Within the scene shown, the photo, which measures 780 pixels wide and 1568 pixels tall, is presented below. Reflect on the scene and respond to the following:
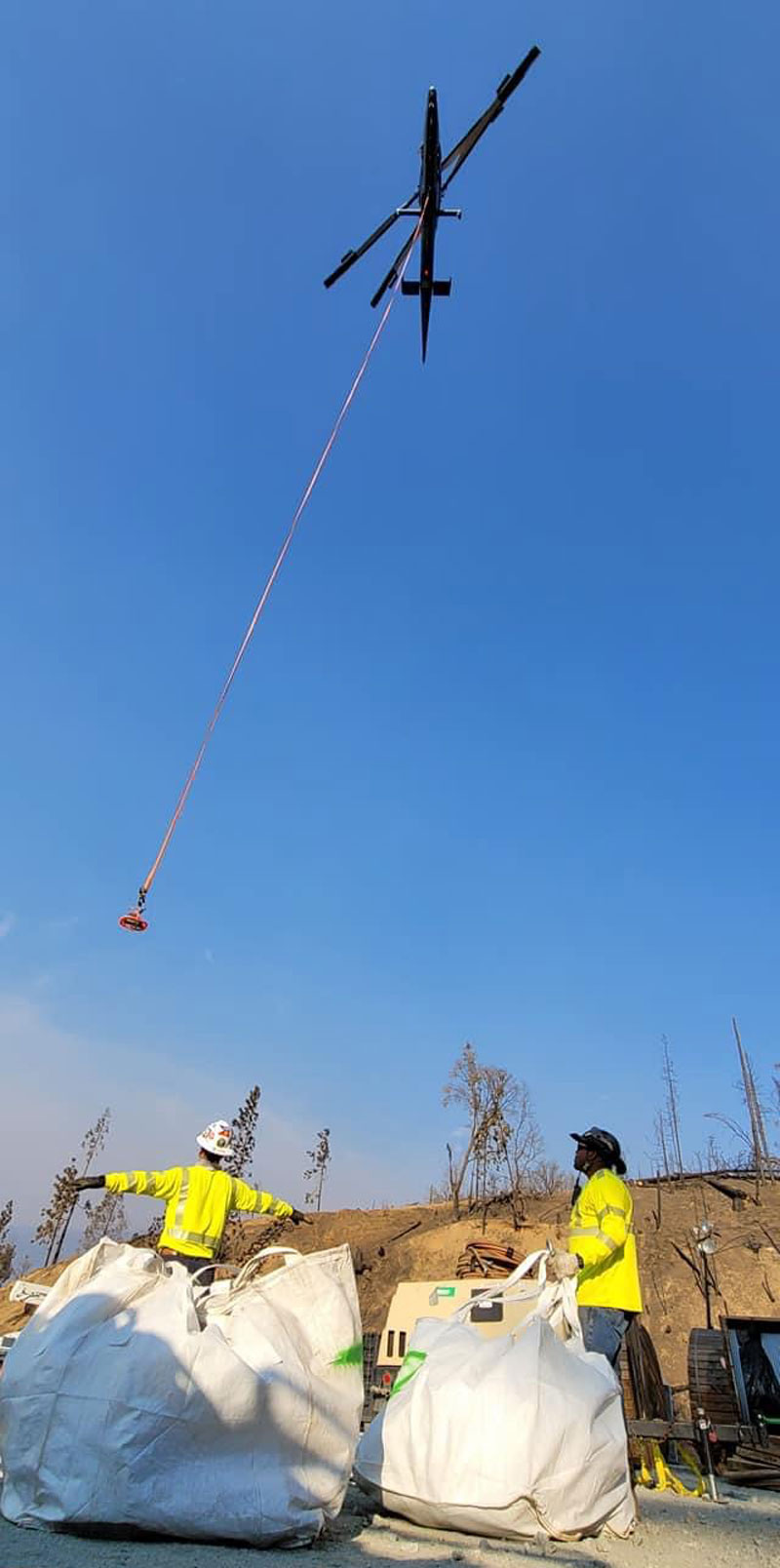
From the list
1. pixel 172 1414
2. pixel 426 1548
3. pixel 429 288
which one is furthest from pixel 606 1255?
pixel 429 288

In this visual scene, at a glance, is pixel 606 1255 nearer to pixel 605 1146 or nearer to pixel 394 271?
pixel 605 1146

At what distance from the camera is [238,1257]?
15.9m

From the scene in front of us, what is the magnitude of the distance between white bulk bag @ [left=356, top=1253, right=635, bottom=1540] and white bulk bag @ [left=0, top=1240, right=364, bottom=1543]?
0.28 meters

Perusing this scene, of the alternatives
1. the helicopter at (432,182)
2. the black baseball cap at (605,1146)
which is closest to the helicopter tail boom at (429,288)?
the helicopter at (432,182)

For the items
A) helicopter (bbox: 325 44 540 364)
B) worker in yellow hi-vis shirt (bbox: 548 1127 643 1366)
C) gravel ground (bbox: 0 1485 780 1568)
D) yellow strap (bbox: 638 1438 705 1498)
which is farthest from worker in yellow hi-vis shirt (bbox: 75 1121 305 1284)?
helicopter (bbox: 325 44 540 364)

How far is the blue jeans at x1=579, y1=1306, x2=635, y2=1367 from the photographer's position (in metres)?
4.28

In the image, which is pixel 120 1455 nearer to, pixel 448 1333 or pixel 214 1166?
pixel 448 1333

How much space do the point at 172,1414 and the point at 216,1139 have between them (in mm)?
2568

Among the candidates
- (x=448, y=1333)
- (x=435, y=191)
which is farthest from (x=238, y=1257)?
(x=435, y=191)

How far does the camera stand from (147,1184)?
468 centimetres

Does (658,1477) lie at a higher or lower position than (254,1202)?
lower

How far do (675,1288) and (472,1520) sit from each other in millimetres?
10389

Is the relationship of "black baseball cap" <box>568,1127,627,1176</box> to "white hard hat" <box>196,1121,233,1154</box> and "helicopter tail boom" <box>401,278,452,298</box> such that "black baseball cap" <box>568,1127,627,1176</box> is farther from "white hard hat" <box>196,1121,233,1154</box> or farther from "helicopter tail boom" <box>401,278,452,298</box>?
"helicopter tail boom" <box>401,278,452,298</box>

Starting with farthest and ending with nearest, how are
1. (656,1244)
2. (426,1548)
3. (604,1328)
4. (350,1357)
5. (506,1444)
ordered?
(656,1244)
(604,1328)
(350,1357)
(506,1444)
(426,1548)
